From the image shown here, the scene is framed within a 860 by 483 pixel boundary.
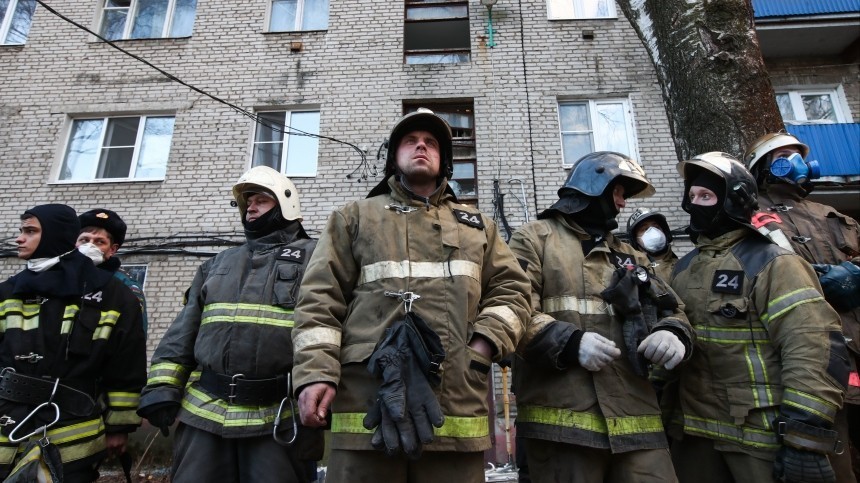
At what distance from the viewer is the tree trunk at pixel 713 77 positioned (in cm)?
385

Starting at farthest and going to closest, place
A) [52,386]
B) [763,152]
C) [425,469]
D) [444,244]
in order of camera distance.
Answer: [763,152], [52,386], [444,244], [425,469]

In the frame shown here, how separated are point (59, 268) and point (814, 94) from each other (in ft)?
36.9

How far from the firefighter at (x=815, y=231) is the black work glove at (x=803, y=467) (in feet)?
1.44

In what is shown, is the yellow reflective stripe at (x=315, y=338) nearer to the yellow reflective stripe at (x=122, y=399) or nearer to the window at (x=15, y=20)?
the yellow reflective stripe at (x=122, y=399)

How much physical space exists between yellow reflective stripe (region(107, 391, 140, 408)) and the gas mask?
4.28 meters

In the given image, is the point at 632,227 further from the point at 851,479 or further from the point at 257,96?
the point at 257,96

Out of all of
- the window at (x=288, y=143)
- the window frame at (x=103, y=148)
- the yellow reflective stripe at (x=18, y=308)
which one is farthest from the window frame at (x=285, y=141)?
the yellow reflective stripe at (x=18, y=308)

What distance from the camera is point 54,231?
2.95 meters

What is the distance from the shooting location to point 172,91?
318 inches

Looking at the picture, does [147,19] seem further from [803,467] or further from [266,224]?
[803,467]

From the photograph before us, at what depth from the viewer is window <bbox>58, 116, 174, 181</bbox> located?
7797 mm

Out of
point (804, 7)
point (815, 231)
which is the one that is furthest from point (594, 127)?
point (815, 231)

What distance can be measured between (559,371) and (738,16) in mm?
3817

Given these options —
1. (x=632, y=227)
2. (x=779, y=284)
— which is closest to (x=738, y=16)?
(x=632, y=227)
